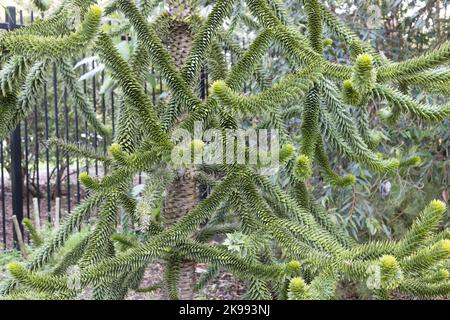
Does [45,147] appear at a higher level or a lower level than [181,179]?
higher

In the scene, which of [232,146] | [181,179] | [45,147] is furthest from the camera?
[45,147]

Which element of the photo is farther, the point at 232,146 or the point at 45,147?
the point at 45,147

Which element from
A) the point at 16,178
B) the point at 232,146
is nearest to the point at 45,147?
the point at 16,178

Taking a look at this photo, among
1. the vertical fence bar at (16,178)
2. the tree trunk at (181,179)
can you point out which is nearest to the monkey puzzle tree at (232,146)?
the tree trunk at (181,179)

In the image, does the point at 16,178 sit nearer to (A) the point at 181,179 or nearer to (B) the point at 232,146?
(A) the point at 181,179

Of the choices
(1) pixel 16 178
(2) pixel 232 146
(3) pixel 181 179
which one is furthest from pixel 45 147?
(2) pixel 232 146

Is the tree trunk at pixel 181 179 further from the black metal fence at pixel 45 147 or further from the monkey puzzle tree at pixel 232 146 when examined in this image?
the black metal fence at pixel 45 147

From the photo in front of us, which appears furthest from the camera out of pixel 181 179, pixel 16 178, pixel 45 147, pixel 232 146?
pixel 16 178

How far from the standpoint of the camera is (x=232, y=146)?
147cm

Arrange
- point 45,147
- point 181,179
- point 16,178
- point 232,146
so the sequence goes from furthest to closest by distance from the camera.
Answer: point 16,178, point 45,147, point 181,179, point 232,146

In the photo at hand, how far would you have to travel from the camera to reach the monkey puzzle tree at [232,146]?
4.08ft

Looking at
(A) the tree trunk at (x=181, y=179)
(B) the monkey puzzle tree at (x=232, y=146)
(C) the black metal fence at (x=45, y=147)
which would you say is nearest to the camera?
(B) the monkey puzzle tree at (x=232, y=146)
